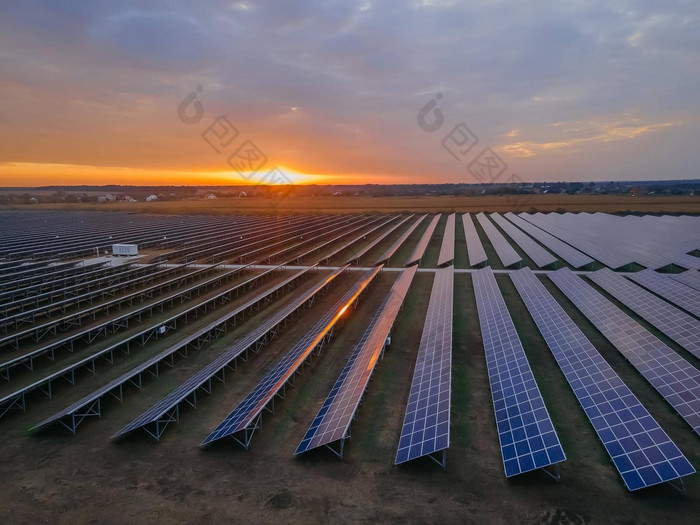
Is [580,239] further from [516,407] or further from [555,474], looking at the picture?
[555,474]

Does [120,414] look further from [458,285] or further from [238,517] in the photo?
[458,285]

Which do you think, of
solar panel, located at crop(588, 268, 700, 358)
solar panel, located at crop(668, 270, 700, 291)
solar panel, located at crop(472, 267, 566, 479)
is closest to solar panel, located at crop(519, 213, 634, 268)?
solar panel, located at crop(668, 270, 700, 291)

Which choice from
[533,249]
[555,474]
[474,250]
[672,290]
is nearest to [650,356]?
[555,474]

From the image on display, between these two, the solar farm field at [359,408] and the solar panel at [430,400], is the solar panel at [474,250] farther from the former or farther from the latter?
the solar panel at [430,400]

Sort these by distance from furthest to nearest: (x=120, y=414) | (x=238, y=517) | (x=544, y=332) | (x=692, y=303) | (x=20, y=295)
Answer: (x=20, y=295), (x=692, y=303), (x=544, y=332), (x=120, y=414), (x=238, y=517)

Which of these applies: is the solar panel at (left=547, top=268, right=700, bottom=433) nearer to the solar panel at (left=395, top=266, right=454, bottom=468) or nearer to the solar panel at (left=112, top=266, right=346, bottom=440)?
the solar panel at (left=395, top=266, right=454, bottom=468)

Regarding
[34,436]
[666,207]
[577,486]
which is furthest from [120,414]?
[666,207]

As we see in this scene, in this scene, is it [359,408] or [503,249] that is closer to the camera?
[359,408]
